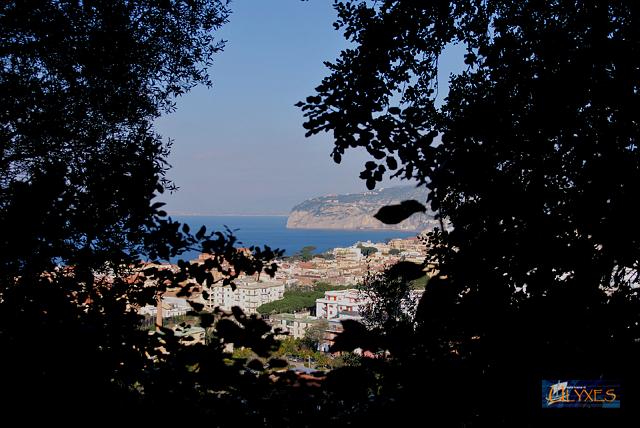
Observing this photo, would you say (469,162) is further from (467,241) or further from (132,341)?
(132,341)

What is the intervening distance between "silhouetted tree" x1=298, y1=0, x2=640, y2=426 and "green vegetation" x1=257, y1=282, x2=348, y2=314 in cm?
2373

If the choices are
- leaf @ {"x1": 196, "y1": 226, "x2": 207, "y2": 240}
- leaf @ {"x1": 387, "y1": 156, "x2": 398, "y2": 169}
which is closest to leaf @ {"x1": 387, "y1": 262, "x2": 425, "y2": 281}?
leaf @ {"x1": 387, "y1": 156, "x2": 398, "y2": 169}

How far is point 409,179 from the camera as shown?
1.87m

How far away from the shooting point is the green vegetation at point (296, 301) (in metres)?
29.5

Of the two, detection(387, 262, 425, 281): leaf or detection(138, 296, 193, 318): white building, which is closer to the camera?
detection(387, 262, 425, 281): leaf

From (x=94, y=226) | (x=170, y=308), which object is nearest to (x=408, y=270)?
(x=94, y=226)

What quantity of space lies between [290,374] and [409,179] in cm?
98

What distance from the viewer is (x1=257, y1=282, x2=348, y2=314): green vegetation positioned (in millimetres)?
29453

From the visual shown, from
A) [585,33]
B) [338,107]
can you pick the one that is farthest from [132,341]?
[585,33]

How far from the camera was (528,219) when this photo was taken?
1729 mm

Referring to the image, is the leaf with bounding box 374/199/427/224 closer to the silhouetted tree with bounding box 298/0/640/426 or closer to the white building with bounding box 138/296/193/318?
the silhouetted tree with bounding box 298/0/640/426

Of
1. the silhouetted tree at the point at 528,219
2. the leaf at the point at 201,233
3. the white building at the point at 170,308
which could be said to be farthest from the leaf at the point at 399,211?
the leaf at the point at 201,233

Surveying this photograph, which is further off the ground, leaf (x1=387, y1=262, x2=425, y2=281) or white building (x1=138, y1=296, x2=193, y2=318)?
leaf (x1=387, y1=262, x2=425, y2=281)

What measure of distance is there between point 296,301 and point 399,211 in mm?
31849
